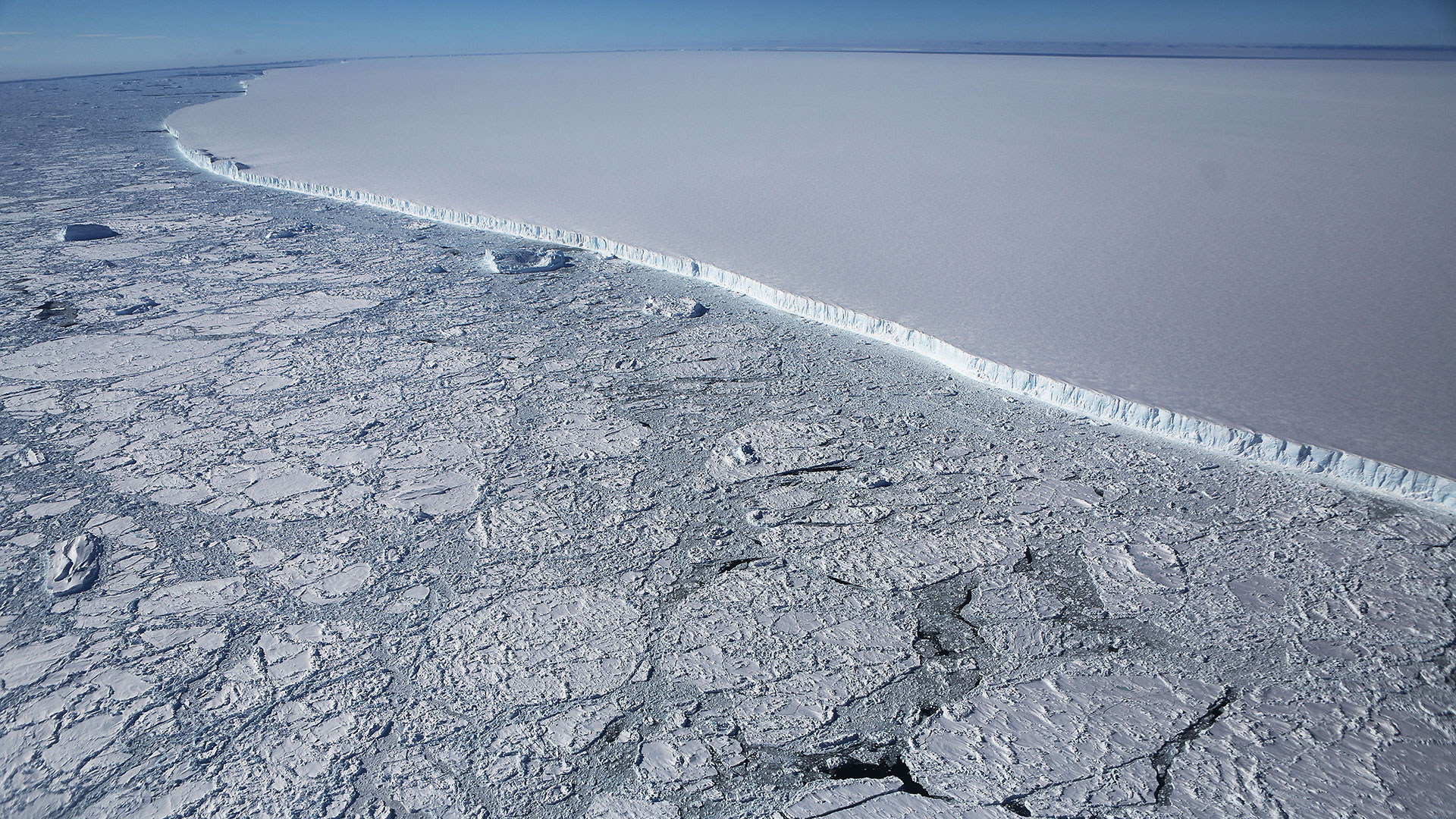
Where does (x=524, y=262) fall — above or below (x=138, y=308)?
above

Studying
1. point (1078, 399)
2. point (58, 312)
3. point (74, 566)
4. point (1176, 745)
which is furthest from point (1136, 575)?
point (58, 312)

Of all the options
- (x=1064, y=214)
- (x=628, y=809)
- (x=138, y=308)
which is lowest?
(x=628, y=809)

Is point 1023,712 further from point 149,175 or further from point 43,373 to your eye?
point 149,175

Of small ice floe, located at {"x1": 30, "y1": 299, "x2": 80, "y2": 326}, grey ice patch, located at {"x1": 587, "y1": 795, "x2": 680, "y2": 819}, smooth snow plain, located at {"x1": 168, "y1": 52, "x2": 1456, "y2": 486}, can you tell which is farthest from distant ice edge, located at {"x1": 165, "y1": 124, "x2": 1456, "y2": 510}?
small ice floe, located at {"x1": 30, "y1": 299, "x2": 80, "y2": 326}

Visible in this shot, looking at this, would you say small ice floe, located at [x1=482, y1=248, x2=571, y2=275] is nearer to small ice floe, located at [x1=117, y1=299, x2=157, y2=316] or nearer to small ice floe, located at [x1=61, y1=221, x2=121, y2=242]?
small ice floe, located at [x1=117, y1=299, x2=157, y2=316]

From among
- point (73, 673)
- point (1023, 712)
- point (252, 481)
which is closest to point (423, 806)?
point (73, 673)

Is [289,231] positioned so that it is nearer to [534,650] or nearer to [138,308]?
[138,308]
